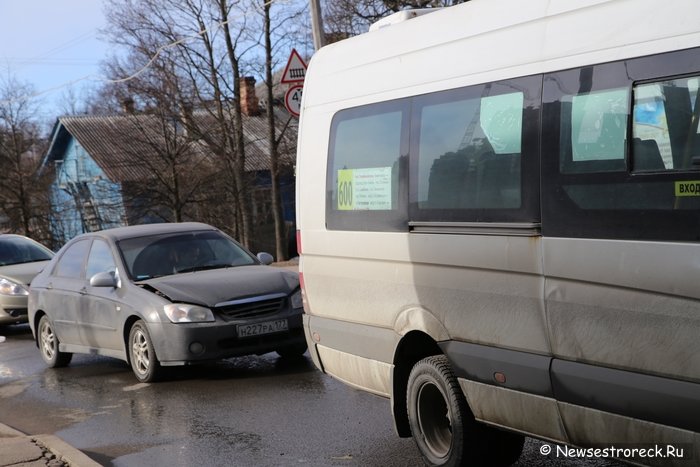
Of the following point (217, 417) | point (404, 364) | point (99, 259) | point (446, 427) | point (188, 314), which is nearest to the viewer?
point (446, 427)

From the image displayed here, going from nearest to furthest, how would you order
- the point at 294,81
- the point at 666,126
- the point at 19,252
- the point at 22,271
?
the point at 666,126, the point at 294,81, the point at 22,271, the point at 19,252

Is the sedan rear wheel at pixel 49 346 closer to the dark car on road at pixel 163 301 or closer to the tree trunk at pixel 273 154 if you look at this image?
the dark car on road at pixel 163 301

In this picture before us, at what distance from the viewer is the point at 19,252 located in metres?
17.0

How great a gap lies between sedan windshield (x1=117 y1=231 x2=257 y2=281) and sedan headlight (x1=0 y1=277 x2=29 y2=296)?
5.55m

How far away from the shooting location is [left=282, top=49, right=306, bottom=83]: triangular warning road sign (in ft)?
48.3

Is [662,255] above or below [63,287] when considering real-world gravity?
above

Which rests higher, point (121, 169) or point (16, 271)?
point (121, 169)

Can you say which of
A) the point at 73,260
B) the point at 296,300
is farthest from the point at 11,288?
the point at 296,300

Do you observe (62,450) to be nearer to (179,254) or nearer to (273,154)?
(179,254)

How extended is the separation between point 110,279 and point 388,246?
5.04 metres

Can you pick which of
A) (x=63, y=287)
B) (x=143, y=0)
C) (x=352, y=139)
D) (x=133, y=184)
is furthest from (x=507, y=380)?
(x=133, y=184)

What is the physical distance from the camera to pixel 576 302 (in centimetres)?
447

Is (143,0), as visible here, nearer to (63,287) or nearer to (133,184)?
(133,184)

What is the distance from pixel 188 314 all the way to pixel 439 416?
405cm
